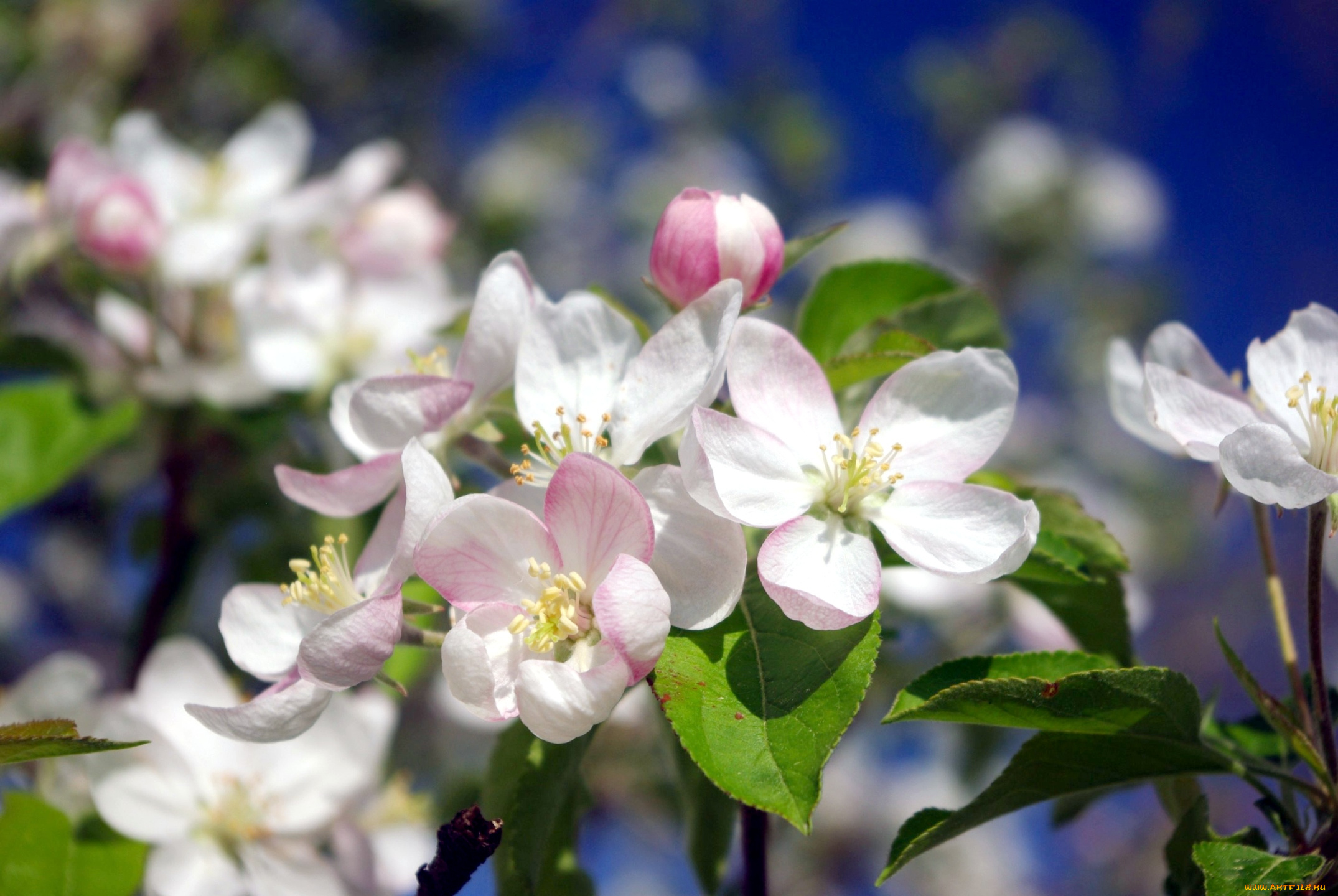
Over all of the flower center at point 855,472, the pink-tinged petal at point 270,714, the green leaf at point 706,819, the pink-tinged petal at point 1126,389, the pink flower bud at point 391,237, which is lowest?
the green leaf at point 706,819

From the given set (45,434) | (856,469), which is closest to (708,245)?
(856,469)

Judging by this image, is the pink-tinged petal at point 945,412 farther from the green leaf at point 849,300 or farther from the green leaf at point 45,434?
the green leaf at point 45,434

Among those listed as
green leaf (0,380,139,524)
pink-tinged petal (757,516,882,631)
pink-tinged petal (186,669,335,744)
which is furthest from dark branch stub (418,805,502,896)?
green leaf (0,380,139,524)

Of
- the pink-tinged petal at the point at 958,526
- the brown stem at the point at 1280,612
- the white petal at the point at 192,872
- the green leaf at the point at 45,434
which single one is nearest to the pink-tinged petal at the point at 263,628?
the white petal at the point at 192,872

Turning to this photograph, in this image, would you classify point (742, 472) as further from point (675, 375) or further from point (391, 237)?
point (391, 237)

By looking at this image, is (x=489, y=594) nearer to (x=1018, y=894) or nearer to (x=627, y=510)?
(x=627, y=510)

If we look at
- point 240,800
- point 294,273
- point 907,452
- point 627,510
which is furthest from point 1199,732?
point 294,273
